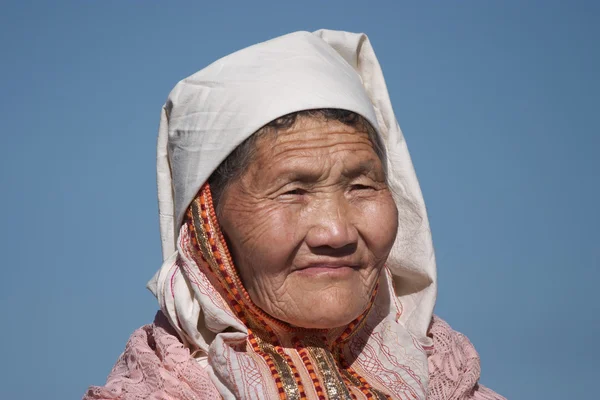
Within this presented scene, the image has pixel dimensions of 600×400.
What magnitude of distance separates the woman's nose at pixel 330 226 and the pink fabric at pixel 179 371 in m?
0.64

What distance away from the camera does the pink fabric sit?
4070 mm

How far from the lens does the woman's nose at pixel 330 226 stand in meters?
3.97

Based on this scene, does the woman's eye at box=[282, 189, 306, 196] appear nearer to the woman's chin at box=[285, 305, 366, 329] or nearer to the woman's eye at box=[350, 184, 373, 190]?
the woman's eye at box=[350, 184, 373, 190]

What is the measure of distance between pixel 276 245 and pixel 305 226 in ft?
0.39

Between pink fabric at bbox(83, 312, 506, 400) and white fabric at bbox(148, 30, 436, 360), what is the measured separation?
0.09m

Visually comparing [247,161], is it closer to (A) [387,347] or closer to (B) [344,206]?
(B) [344,206]

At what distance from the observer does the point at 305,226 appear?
3.99 m

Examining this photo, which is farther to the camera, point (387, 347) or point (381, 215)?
point (387, 347)

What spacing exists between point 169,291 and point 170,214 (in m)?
0.34

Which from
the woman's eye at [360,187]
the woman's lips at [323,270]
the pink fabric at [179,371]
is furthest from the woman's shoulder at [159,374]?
the woman's eye at [360,187]

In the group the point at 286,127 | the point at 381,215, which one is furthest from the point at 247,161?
the point at 381,215

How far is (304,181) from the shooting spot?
4.03 m

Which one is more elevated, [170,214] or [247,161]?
[247,161]

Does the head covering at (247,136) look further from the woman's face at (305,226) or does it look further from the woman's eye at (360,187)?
the woman's eye at (360,187)
